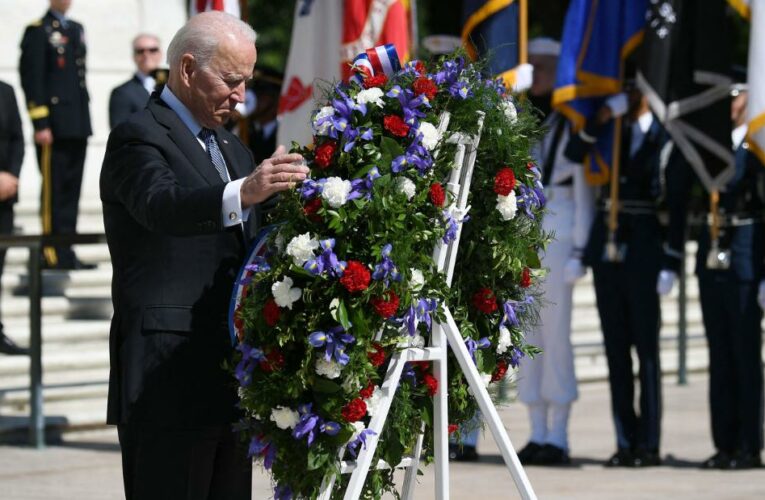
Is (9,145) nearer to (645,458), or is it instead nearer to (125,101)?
(125,101)

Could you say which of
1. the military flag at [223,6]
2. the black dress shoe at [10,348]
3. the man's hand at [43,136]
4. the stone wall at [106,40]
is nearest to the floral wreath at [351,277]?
the military flag at [223,6]

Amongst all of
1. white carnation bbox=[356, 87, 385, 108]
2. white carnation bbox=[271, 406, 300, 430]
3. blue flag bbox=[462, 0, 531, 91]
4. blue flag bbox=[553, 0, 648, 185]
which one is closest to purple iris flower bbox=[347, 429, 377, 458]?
white carnation bbox=[271, 406, 300, 430]

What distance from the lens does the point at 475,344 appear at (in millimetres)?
4551

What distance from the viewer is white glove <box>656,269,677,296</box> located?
28.3ft

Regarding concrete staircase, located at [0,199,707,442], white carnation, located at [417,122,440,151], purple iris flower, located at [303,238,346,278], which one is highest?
white carnation, located at [417,122,440,151]

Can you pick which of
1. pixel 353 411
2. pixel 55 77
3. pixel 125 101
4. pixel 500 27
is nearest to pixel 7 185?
pixel 125 101

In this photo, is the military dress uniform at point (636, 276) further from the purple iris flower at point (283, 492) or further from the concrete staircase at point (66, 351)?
the purple iris flower at point (283, 492)

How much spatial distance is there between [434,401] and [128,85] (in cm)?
692

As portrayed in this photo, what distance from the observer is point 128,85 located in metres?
11.0

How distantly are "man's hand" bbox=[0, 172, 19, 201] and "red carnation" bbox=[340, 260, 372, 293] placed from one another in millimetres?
6843

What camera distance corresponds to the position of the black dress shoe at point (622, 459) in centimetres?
864

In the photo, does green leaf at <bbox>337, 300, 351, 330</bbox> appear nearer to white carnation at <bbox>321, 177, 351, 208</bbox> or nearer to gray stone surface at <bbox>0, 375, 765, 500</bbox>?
white carnation at <bbox>321, 177, 351, 208</bbox>

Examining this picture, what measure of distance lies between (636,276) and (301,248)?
16.1 feet

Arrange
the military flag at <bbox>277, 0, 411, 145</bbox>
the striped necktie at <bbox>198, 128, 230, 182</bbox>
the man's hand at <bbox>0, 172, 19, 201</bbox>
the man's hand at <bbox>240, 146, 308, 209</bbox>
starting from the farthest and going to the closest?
the man's hand at <bbox>0, 172, 19, 201</bbox>
the military flag at <bbox>277, 0, 411, 145</bbox>
the striped necktie at <bbox>198, 128, 230, 182</bbox>
the man's hand at <bbox>240, 146, 308, 209</bbox>
